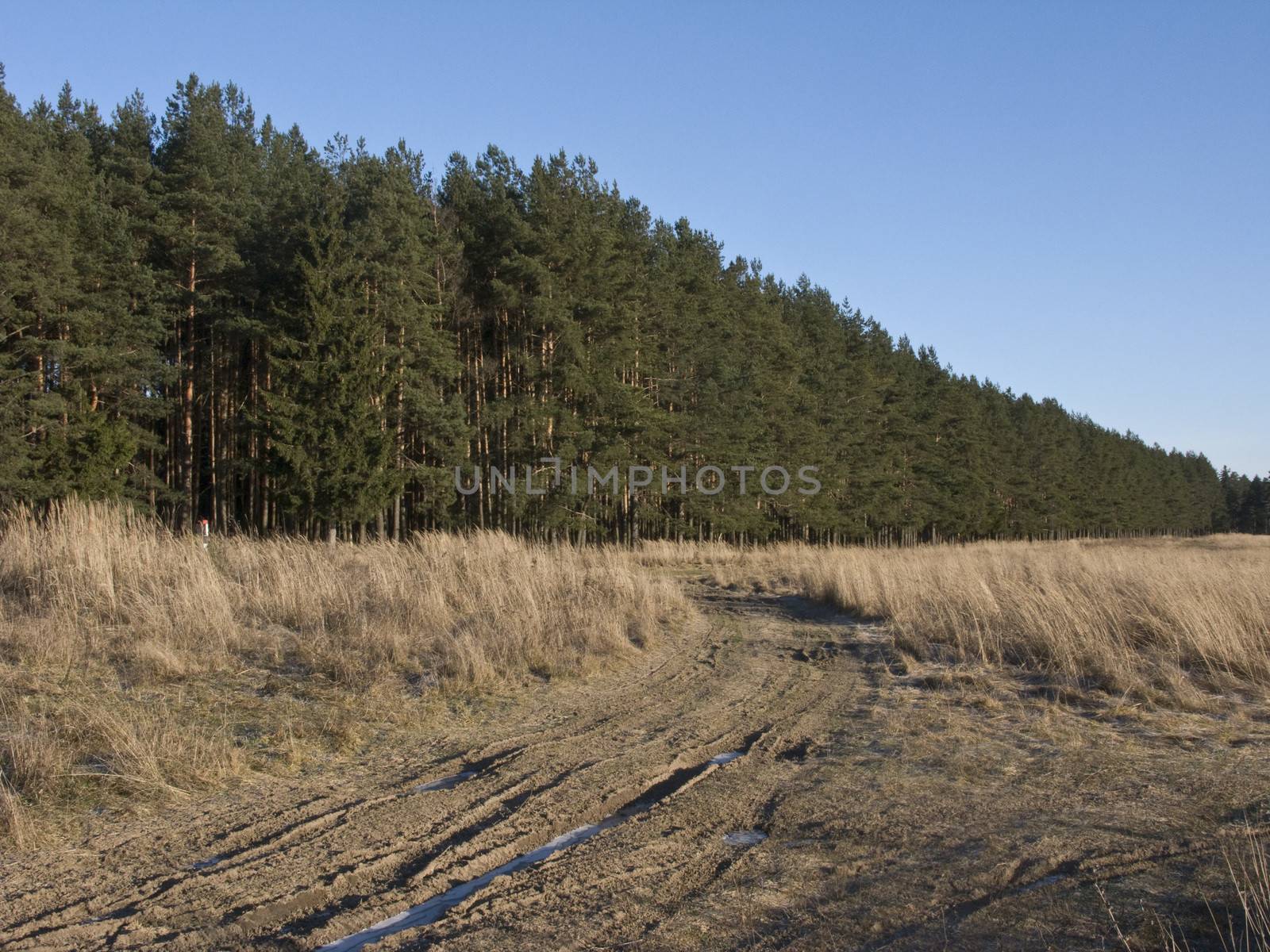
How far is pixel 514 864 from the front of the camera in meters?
3.88

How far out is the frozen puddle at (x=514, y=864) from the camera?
10.5ft

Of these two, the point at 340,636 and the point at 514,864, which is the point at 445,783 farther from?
the point at 340,636

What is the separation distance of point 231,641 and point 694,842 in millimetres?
5528

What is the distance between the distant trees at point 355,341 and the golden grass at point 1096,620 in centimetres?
1580

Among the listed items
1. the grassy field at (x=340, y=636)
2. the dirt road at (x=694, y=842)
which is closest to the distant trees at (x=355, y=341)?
the grassy field at (x=340, y=636)

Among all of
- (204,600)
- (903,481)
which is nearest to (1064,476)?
(903,481)

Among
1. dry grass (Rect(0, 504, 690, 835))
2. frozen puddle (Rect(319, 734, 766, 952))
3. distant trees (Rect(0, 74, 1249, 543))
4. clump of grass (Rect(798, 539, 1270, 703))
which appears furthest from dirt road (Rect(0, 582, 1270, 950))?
distant trees (Rect(0, 74, 1249, 543))

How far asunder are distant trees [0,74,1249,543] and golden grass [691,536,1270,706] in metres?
15.8

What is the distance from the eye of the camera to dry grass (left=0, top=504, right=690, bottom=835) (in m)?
4.98

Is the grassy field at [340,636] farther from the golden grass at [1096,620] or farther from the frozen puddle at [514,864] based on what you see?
the frozen puddle at [514,864]

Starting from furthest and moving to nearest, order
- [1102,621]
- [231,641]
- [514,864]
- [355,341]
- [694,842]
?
[355,341], [1102,621], [231,641], [694,842], [514,864]

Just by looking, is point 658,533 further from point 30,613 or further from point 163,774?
point 163,774

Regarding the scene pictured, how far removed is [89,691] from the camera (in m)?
6.06

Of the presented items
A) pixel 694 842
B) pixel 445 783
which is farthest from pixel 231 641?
pixel 694 842
